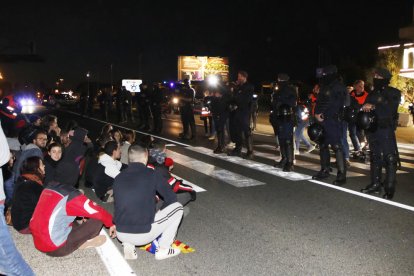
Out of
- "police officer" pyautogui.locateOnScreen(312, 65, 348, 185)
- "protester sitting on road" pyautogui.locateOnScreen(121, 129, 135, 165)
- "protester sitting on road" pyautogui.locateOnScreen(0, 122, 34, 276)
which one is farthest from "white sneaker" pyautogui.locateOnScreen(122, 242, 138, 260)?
"police officer" pyautogui.locateOnScreen(312, 65, 348, 185)

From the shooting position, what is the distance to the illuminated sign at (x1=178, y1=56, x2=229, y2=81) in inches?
2089

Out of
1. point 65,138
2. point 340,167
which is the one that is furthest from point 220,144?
point 340,167

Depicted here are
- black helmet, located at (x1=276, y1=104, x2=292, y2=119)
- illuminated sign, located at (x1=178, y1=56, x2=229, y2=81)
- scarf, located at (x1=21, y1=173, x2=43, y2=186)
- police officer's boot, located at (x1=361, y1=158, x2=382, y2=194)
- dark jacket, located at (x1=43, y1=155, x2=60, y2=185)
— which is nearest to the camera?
scarf, located at (x1=21, y1=173, x2=43, y2=186)

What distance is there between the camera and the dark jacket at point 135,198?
14.3 feet

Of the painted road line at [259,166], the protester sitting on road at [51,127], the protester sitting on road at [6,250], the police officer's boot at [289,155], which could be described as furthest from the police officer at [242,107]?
the protester sitting on road at [6,250]

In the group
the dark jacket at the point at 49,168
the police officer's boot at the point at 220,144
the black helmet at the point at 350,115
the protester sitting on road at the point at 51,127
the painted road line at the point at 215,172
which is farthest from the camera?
the police officer's boot at the point at 220,144

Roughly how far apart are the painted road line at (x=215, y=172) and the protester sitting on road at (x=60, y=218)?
3.74 metres

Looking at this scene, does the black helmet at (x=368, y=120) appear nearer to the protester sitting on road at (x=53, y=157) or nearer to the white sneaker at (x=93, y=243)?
the white sneaker at (x=93, y=243)

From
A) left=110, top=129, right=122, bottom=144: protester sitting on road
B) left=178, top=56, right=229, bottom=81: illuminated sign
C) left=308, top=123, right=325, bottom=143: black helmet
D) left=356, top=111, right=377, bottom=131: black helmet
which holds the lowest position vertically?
left=110, top=129, right=122, bottom=144: protester sitting on road

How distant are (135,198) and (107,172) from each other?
2.63m

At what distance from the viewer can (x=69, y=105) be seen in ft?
156

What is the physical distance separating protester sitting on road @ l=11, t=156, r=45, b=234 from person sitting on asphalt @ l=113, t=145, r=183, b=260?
3.37 feet

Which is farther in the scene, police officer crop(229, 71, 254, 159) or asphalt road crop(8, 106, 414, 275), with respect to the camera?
police officer crop(229, 71, 254, 159)

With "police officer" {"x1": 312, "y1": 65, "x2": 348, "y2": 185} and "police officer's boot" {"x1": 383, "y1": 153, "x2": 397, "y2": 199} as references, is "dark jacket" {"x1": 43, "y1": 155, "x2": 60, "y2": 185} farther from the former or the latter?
"police officer's boot" {"x1": 383, "y1": 153, "x2": 397, "y2": 199}
